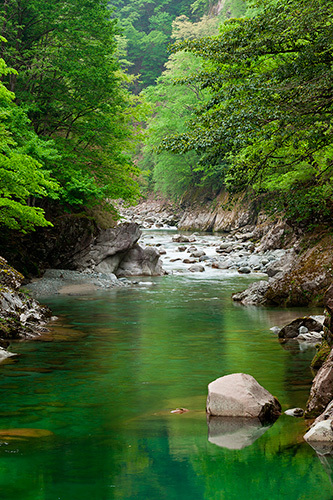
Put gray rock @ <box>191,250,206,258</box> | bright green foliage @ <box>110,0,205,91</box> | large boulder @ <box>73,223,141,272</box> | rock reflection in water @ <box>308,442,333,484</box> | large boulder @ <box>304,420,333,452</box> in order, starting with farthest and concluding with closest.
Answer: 1. bright green foliage @ <box>110,0,205,91</box>
2. gray rock @ <box>191,250,206,258</box>
3. large boulder @ <box>73,223,141,272</box>
4. large boulder @ <box>304,420,333,452</box>
5. rock reflection in water @ <box>308,442,333,484</box>

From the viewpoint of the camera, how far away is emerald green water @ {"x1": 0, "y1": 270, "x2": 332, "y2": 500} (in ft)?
15.1

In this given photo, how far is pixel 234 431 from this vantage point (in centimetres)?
581

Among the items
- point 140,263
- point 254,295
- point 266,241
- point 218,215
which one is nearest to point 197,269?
point 140,263

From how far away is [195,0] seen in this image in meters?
80.4

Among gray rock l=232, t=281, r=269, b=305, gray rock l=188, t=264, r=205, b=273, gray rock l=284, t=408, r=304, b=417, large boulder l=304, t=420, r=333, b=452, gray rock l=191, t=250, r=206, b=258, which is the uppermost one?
large boulder l=304, t=420, r=333, b=452

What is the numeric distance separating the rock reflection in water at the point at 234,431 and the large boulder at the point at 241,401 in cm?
8

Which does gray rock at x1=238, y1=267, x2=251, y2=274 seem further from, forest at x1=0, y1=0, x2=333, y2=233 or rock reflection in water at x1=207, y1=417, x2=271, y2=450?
rock reflection in water at x1=207, y1=417, x2=271, y2=450

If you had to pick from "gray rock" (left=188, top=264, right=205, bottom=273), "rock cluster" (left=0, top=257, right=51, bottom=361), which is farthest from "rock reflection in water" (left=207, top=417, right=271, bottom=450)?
"gray rock" (left=188, top=264, right=205, bottom=273)

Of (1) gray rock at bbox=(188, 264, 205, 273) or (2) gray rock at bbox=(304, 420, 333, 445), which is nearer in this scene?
(2) gray rock at bbox=(304, 420, 333, 445)

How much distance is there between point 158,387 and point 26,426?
2216 mm

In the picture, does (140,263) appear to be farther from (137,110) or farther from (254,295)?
(254,295)

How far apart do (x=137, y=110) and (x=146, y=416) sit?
691 inches

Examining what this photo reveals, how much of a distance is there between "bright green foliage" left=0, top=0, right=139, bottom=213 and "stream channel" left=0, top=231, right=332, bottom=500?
8258mm

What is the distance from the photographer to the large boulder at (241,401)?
6.11m
